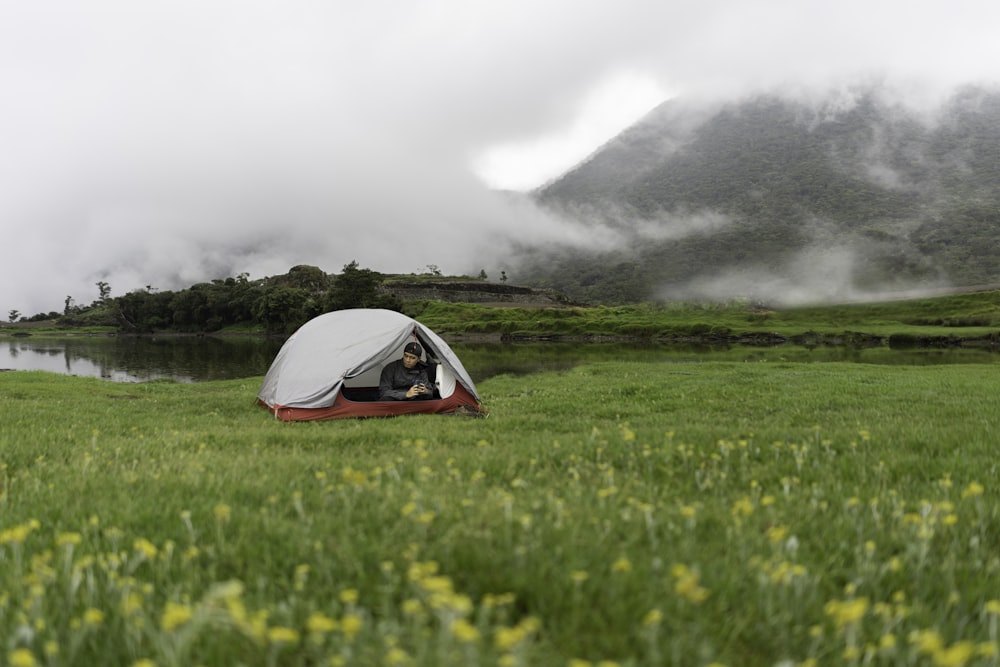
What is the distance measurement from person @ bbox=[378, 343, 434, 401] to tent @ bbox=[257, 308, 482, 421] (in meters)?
0.31

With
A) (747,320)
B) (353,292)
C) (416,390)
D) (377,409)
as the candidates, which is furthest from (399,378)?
(353,292)

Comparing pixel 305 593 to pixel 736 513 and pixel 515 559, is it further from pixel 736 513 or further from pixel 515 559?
pixel 736 513

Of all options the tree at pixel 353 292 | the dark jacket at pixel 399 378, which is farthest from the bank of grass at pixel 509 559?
the tree at pixel 353 292

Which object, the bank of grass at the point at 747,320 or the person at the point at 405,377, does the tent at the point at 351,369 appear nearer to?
the person at the point at 405,377

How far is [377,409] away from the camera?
14758mm

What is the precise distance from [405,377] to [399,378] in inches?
7.4

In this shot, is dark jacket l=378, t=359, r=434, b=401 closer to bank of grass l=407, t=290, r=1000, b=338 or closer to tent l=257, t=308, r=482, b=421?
tent l=257, t=308, r=482, b=421

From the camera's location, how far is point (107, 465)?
5.96 meters

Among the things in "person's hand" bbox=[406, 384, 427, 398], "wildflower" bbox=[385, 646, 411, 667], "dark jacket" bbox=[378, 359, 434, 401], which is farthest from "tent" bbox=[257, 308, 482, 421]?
"wildflower" bbox=[385, 646, 411, 667]

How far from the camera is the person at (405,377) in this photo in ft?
49.9

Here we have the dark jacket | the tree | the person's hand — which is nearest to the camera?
the person's hand

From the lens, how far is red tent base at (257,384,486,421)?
14336mm

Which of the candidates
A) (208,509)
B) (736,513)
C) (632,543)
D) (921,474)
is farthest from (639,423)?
(208,509)

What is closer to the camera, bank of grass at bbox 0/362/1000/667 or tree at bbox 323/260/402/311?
bank of grass at bbox 0/362/1000/667
